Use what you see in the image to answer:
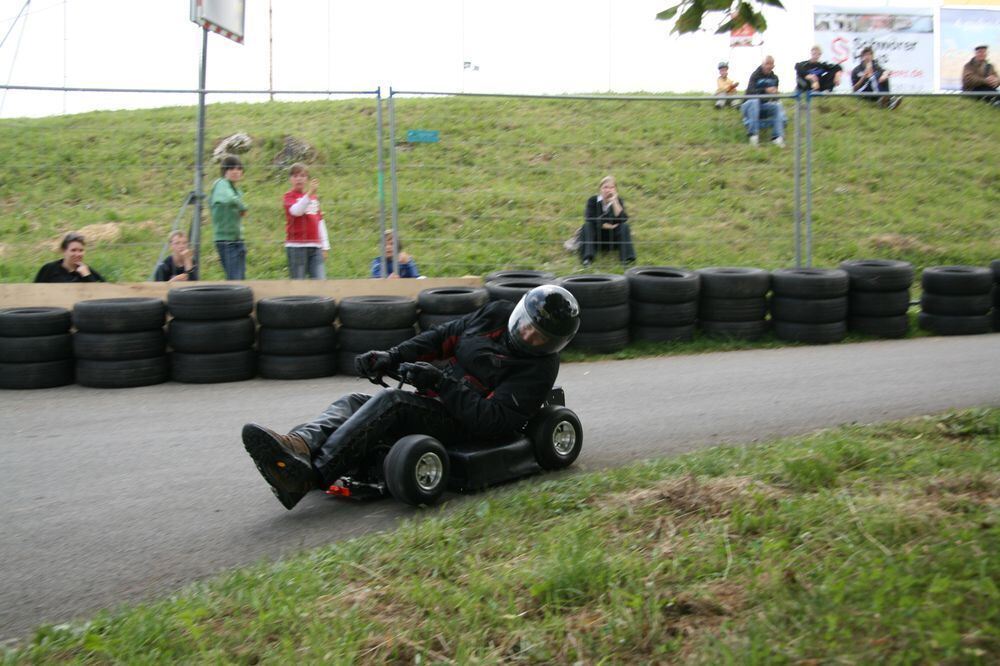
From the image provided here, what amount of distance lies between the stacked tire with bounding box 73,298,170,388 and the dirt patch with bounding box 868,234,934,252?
31.1 feet

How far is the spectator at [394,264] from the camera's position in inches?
416

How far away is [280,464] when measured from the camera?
486 cm

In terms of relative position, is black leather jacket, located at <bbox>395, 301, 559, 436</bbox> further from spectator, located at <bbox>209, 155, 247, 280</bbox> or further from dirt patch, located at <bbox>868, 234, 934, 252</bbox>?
dirt patch, located at <bbox>868, 234, 934, 252</bbox>

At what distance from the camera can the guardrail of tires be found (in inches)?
340

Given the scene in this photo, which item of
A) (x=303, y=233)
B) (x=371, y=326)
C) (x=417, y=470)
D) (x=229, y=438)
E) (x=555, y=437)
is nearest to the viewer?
(x=417, y=470)

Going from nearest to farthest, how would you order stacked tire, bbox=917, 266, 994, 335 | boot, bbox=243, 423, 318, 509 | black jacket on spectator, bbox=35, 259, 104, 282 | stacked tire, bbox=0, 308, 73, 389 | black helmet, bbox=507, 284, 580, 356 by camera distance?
1. boot, bbox=243, 423, 318, 509
2. black helmet, bbox=507, 284, 580, 356
3. stacked tire, bbox=0, 308, 73, 389
4. black jacket on spectator, bbox=35, 259, 104, 282
5. stacked tire, bbox=917, 266, 994, 335

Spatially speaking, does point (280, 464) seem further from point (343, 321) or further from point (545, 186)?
point (545, 186)

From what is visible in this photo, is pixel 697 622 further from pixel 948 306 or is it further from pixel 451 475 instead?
pixel 948 306

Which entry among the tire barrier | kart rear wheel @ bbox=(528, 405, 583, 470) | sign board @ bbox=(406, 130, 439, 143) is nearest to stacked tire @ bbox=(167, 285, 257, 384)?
the tire barrier

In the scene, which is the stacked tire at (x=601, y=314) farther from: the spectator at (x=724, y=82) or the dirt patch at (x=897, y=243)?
the spectator at (x=724, y=82)

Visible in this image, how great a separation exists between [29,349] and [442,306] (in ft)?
11.6

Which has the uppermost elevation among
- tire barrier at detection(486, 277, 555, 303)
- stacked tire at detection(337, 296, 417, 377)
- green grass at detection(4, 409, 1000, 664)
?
tire barrier at detection(486, 277, 555, 303)

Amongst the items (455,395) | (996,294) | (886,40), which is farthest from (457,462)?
(886,40)

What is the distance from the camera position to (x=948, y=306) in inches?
416
